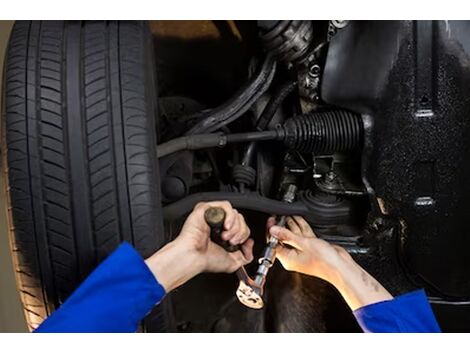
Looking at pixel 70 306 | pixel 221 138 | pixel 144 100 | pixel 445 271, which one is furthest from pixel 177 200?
pixel 445 271

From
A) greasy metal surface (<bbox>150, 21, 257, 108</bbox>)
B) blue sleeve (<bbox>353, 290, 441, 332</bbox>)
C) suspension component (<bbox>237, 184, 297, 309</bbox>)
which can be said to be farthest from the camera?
greasy metal surface (<bbox>150, 21, 257, 108</bbox>)

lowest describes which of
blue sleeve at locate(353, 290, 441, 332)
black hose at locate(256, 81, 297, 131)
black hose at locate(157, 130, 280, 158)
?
blue sleeve at locate(353, 290, 441, 332)

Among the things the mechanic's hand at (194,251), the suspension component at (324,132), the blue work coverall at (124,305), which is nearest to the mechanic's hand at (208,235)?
the mechanic's hand at (194,251)

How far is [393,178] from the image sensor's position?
4.03 ft

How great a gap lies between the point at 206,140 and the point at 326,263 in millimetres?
323

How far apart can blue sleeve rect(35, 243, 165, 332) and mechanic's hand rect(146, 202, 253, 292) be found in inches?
1.8

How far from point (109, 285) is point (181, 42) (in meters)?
0.77

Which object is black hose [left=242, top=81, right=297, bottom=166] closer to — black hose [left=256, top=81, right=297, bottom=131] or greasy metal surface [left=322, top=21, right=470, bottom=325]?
black hose [left=256, top=81, right=297, bottom=131]

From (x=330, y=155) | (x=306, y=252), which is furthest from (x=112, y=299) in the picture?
(x=330, y=155)

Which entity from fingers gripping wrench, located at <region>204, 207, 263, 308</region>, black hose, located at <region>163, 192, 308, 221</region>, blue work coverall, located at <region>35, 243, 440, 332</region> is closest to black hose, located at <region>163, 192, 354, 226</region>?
black hose, located at <region>163, 192, 308, 221</region>

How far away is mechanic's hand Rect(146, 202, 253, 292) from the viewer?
106 centimetres

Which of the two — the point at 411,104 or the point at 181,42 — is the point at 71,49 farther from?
→ the point at 411,104

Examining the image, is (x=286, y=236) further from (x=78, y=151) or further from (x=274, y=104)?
(x=78, y=151)
